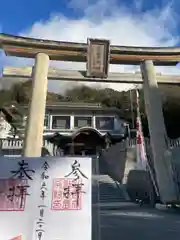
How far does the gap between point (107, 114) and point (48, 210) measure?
2695 centimetres

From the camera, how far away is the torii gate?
10812mm

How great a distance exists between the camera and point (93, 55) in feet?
40.3

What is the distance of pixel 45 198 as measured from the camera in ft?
10.5

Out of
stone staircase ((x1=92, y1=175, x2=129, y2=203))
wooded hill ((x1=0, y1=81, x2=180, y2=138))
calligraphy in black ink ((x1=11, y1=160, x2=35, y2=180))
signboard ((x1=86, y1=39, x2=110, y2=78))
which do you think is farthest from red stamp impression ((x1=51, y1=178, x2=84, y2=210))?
wooded hill ((x1=0, y1=81, x2=180, y2=138))

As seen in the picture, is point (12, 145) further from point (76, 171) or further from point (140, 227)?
point (76, 171)

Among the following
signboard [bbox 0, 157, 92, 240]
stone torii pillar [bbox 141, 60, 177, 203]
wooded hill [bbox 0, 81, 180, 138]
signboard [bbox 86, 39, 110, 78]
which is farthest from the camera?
wooded hill [bbox 0, 81, 180, 138]

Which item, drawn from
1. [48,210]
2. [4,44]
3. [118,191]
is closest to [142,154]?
[118,191]

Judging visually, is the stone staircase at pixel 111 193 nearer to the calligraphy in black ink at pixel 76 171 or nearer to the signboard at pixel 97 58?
the signboard at pixel 97 58

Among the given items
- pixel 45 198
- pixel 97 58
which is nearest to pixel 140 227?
pixel 45 198

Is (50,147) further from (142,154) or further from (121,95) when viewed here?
(121,95)

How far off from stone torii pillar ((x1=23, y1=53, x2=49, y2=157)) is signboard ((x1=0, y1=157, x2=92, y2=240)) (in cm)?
706

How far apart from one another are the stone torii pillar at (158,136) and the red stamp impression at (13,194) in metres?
8.07

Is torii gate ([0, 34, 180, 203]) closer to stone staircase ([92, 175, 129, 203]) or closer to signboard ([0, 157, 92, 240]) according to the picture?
stone staircase ([92, 175, 129, 203])

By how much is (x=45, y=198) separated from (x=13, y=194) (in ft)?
1.21
